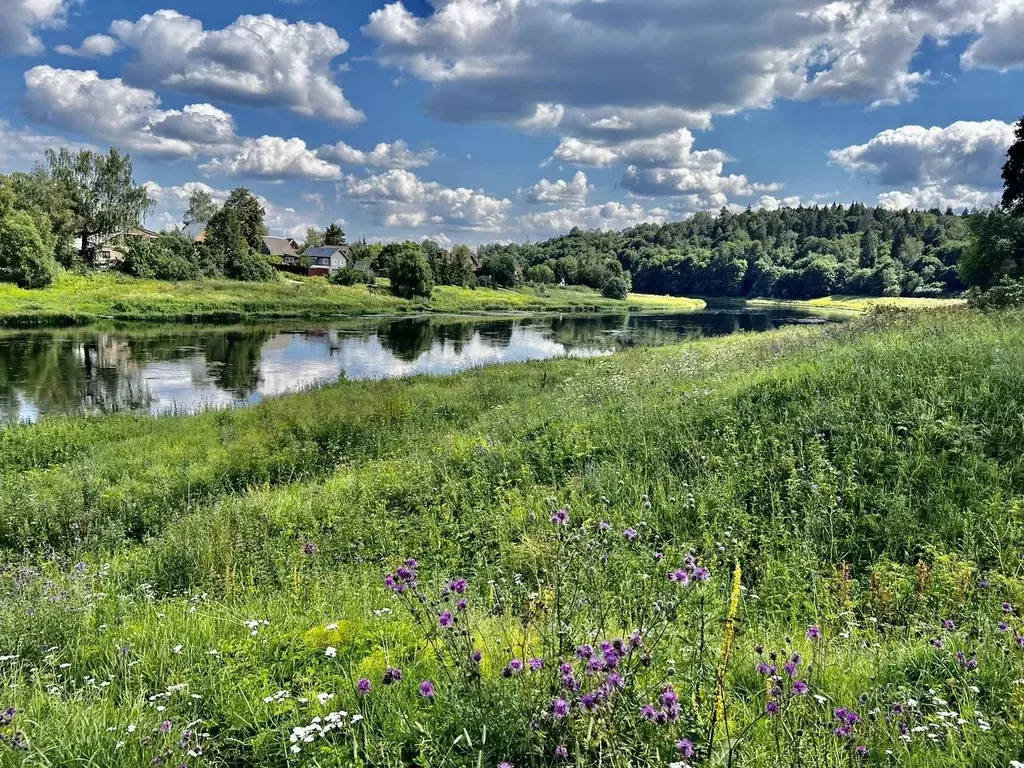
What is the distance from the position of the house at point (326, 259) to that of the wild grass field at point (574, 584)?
364 feet

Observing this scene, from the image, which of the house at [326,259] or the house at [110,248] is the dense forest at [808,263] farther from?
the house at [110,248]

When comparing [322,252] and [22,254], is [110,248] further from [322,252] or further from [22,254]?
[322,252]

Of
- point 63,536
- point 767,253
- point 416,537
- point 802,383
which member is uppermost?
point 767,253

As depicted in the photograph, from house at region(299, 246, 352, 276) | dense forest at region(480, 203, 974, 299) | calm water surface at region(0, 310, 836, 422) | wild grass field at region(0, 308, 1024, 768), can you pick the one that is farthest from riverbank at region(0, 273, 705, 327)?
wild grass field at region(0, 308, 1024, 768)

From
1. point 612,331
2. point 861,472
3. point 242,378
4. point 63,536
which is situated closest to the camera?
point 861,472

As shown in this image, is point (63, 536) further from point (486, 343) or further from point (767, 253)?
point (767, 253)

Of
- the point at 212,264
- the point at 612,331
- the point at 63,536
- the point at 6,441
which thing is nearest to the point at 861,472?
the point at 63,536

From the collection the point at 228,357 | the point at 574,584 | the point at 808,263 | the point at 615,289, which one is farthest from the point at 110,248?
the point at 808,263

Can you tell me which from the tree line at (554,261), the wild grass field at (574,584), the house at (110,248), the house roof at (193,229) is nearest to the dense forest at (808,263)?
the tree line at (554,261)

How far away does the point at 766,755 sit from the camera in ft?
8.87

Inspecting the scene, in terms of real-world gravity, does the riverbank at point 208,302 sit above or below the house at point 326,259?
below

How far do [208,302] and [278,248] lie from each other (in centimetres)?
6606

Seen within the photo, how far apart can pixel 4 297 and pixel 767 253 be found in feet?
574

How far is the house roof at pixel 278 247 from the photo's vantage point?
12031 cm
